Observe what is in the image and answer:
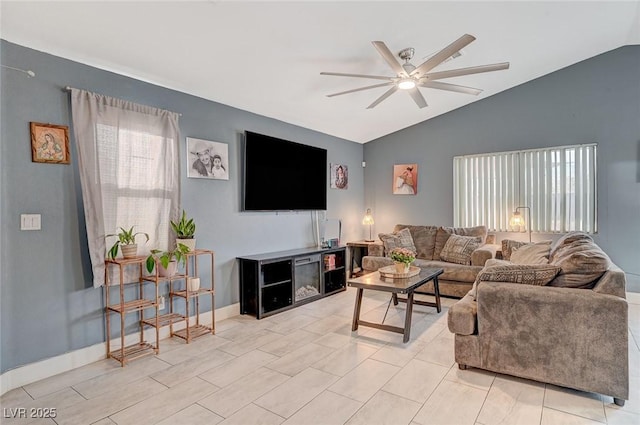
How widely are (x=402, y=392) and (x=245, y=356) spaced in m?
1.36

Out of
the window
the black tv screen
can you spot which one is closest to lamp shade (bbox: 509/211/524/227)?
the window

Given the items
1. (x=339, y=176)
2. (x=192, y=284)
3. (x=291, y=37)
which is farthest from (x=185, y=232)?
(x=339, y=176)

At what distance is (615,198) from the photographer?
4699mm

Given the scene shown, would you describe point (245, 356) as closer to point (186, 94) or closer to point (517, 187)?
point (186, 94)

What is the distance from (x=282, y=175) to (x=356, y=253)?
2.30 meters

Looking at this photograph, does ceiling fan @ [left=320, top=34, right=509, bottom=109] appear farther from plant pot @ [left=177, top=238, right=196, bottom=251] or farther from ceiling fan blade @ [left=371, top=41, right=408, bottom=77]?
plant pot @ [left=177, top=238, right=196, bottom=251]

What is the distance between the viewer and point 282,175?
15.6ft

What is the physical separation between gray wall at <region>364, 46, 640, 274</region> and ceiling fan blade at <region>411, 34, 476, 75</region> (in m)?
3.21

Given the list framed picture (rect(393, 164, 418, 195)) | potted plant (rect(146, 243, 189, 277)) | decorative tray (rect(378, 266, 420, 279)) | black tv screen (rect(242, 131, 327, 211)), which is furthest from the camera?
framed picture (rect(393, 164, 418, 195))

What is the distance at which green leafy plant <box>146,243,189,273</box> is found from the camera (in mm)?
3006

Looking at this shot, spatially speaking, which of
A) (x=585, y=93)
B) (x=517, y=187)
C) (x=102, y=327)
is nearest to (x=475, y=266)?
(x=517, y=187)

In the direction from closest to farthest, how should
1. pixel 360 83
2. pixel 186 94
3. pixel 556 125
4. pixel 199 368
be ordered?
pixel 199 368 → pixel 186 94 → pixel 360 83 → pixel 556 125

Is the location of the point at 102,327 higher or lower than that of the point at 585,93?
lower

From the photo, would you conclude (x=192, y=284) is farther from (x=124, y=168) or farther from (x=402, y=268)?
(x=402, y=268)
